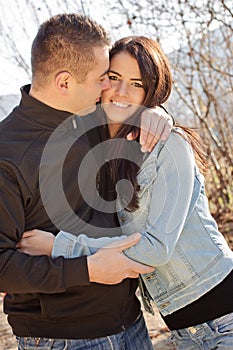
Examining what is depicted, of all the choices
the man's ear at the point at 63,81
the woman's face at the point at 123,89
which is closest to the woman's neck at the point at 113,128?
the woman's face at the point at 123,89

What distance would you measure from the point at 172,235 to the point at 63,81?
744 millimetres

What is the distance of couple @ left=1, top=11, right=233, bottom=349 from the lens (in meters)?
2.44

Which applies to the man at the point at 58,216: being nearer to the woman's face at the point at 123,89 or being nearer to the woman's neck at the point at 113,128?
the woman's face at the point at 123,89

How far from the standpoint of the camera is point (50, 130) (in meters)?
2.53

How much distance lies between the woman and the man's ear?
0.26m

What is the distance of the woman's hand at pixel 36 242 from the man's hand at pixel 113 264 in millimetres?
169

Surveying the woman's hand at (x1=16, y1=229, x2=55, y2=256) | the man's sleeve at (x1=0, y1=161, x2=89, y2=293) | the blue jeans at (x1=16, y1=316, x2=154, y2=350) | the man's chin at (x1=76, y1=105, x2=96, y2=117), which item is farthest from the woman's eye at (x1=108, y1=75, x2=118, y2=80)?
the blue jeans at (x1=16, y1=316, x2=154, y2=350)

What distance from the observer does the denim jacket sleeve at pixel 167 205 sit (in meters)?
2.44

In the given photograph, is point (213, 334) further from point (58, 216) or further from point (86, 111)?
point (86, 111)

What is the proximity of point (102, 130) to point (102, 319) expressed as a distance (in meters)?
0.84

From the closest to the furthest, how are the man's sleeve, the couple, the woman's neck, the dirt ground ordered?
the man's sleeve < the couple < the woman's neck < the dirt ground

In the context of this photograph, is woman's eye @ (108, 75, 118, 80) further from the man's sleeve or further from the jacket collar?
the man's sleeve

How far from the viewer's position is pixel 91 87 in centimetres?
259

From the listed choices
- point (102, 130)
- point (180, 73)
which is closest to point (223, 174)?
point (180, 73)
